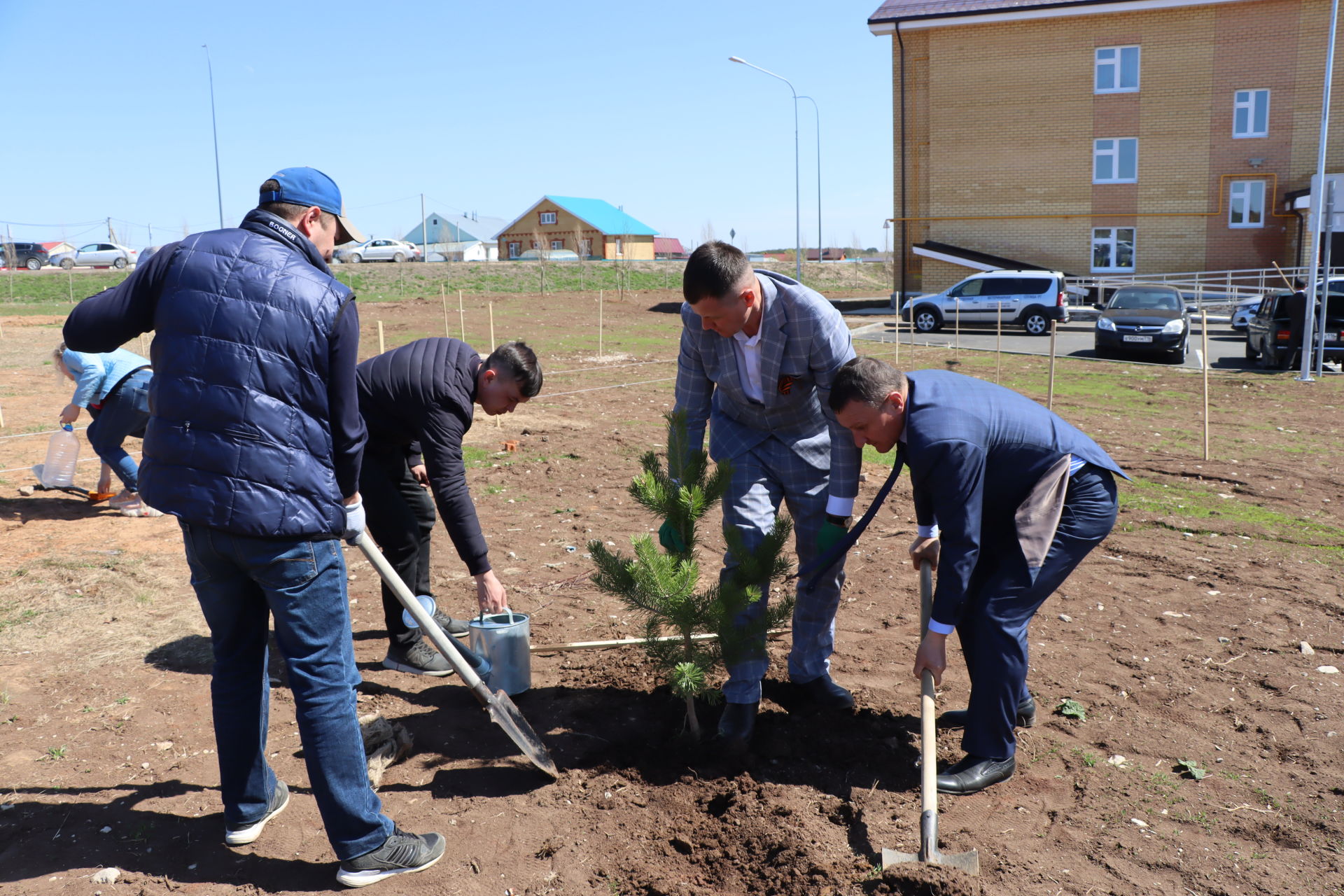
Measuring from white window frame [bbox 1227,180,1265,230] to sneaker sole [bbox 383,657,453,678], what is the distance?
3153 centimetres

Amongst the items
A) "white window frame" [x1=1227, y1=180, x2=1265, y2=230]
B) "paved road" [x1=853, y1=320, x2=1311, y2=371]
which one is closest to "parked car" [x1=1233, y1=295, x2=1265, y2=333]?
"paved road" [x1=853, y1=320, x2=1311, y2=371]

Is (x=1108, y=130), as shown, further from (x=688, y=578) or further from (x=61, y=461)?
(x=688, y=578)

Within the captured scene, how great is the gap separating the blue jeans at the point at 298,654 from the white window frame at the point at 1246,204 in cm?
3268

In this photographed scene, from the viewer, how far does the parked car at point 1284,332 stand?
1588 centimetres

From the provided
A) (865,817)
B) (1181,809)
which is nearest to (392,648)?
(865,817)

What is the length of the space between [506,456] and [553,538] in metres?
2.62

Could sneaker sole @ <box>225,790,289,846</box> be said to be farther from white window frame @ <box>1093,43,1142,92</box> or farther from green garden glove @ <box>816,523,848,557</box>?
white window frame @ <box>1093,43,1142,92</box>

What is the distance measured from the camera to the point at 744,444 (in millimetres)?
3730

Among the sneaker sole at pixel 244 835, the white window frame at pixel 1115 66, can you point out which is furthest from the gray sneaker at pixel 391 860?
the white window frame at pixel 1115 66

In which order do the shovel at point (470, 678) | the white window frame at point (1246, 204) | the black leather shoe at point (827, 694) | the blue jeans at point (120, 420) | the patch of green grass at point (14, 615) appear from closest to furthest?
the shovel at point (470, 678), the black leather shoe at point (827, 694), the patch of green grass at point (14, 615), the blue jeans at point (120, 420), the white window frame at point (1246, 204)

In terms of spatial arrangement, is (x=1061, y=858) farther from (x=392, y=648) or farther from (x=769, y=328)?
(x=392, y=648)

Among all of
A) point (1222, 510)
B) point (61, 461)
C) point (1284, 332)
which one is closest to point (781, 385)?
point (1222, 510)

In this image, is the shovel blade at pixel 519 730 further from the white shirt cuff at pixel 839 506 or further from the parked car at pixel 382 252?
the parked car at pixel 382 252

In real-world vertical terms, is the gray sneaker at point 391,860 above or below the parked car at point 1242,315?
below
